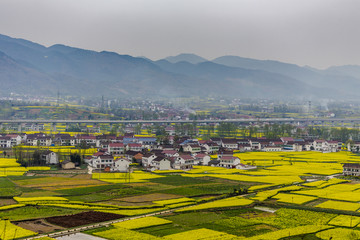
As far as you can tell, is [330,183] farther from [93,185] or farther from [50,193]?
[50,193]

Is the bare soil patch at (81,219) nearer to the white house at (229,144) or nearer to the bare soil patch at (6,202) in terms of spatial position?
the bare soil patch at (6,202)

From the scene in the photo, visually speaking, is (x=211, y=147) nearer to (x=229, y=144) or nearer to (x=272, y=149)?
(x=229, y=144)

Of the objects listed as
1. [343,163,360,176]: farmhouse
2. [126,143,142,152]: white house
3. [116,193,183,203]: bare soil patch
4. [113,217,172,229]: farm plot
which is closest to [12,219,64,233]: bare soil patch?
[113,217,172,229]: farm plot

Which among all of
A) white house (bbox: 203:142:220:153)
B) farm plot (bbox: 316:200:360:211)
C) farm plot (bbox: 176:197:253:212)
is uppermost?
white house (bbox: 203:142:220:153)

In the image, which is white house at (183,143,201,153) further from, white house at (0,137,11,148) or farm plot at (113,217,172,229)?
farm plot at (113,217,172,229)

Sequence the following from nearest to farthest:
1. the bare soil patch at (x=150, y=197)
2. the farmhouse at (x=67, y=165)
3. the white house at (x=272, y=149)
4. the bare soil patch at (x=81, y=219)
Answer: the bare soil patch at (x=81, y=219)
the bare soil patch at (x=150, y=197)
the farmhouse at (x=67, y=165)
the white house at (x=272, y=149)

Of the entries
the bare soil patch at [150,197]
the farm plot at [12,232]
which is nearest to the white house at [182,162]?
the bare soil patch at [150,197]

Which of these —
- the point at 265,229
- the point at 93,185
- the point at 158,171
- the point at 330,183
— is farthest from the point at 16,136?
the point at 265,229

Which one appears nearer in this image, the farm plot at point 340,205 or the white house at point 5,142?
the farm plot at point 340,205
